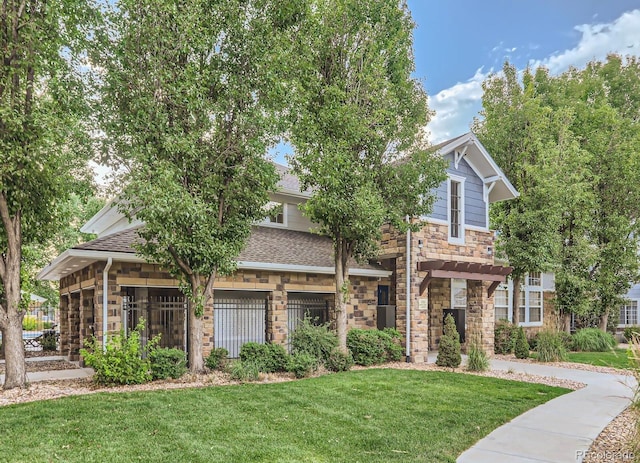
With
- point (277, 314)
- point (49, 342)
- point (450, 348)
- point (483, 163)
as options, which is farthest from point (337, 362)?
point (49, 342)

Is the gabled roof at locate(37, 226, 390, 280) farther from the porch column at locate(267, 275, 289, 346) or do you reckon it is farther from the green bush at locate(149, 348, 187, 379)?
the green bush at locate(149, 348, 187, 379)

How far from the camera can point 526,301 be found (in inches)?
797

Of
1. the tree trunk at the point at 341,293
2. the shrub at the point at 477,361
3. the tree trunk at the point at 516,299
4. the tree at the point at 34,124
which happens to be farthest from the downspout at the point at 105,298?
the tree trunk at the point at 516,299

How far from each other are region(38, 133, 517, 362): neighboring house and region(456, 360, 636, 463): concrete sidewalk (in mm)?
5303

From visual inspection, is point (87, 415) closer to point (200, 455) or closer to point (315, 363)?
point (200, 455)

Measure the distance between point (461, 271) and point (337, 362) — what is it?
5097 mm

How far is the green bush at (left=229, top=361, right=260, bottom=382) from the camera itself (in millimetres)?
9703

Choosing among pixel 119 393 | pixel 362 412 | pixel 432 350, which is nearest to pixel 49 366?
pixel 119 393

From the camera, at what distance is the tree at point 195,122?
29.9 feet

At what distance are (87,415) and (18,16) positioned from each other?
677 centimetres

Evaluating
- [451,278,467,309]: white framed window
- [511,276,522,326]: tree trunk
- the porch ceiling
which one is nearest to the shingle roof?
the porch ceiling

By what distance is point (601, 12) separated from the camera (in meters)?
18.1

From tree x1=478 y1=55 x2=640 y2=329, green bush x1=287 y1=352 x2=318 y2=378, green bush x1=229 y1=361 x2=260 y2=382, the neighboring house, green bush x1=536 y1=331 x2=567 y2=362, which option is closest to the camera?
green bush x1=229 y1=361 x2=260 y2=382

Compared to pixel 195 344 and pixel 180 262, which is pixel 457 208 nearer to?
pixel 180 262
